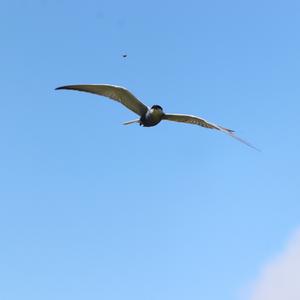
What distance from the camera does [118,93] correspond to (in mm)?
48031

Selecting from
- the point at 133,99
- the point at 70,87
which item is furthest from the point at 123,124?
the point at 70,87

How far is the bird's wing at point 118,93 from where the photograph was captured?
152 feet

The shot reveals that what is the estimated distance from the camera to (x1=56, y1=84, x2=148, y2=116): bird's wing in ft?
152

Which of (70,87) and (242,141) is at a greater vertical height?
(70,87)

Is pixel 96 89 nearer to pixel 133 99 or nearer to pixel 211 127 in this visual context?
pixel 133 99

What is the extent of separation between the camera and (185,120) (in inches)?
2008

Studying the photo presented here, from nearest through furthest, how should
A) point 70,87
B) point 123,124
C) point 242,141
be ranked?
point 242,141
point 70,87
point 123,124

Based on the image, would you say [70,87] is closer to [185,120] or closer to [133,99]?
[133,99]

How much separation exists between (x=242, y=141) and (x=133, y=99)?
34.1ft

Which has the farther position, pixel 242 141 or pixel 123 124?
pixel 123 124

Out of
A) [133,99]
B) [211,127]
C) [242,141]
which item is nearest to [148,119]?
[133,99]

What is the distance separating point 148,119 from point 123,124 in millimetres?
2307

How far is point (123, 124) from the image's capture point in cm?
4934

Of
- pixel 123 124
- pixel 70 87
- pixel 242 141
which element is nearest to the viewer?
pixel 242 141
